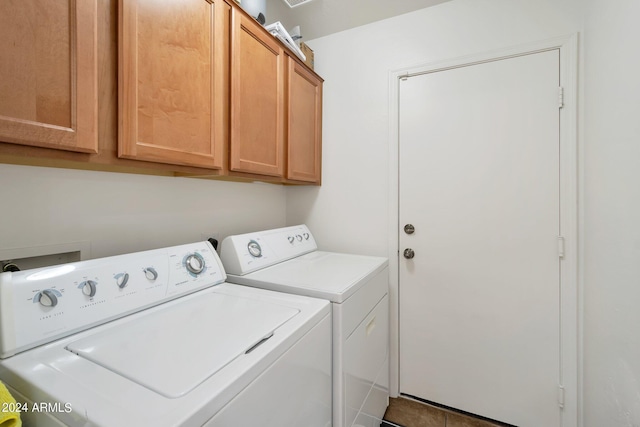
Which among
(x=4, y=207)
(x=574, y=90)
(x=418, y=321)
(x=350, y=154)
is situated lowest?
(x=418, y=321)

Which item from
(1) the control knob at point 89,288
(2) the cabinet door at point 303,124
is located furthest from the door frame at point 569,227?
(1) the control knob at point 89,288

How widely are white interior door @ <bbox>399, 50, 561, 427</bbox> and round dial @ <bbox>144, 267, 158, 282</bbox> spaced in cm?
143

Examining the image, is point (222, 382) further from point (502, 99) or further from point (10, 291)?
point (502, 99)

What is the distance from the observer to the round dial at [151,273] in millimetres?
993

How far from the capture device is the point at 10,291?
0.69 meters

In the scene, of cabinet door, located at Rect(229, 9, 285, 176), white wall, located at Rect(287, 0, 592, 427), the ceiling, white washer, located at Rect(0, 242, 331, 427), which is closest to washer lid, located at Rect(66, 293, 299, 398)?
white washer, located at Rect(0, 242, 331, 427)

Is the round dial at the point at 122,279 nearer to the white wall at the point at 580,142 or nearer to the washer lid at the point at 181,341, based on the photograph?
the washer lid at the point at 181,341

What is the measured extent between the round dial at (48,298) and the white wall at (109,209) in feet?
0.95

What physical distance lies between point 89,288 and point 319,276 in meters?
0.86

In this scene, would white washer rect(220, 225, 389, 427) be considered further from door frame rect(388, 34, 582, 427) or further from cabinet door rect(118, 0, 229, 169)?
door frame rect(388, 34, 582, 427)

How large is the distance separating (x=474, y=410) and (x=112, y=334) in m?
1.98

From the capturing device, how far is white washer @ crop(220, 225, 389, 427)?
109 cm

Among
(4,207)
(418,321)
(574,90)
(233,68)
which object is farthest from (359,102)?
(4,207)

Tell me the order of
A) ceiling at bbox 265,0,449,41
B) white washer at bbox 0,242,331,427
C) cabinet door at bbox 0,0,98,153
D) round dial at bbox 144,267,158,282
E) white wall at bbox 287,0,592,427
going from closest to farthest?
white washer at bbox 0,242,331,427 < cabinet door at bbox 0,0,98,153 < round dial at bbox 144,267,158,282 < white wall at bbox 287,0,592,427 < ceiling at bbox 265,0,449,41
